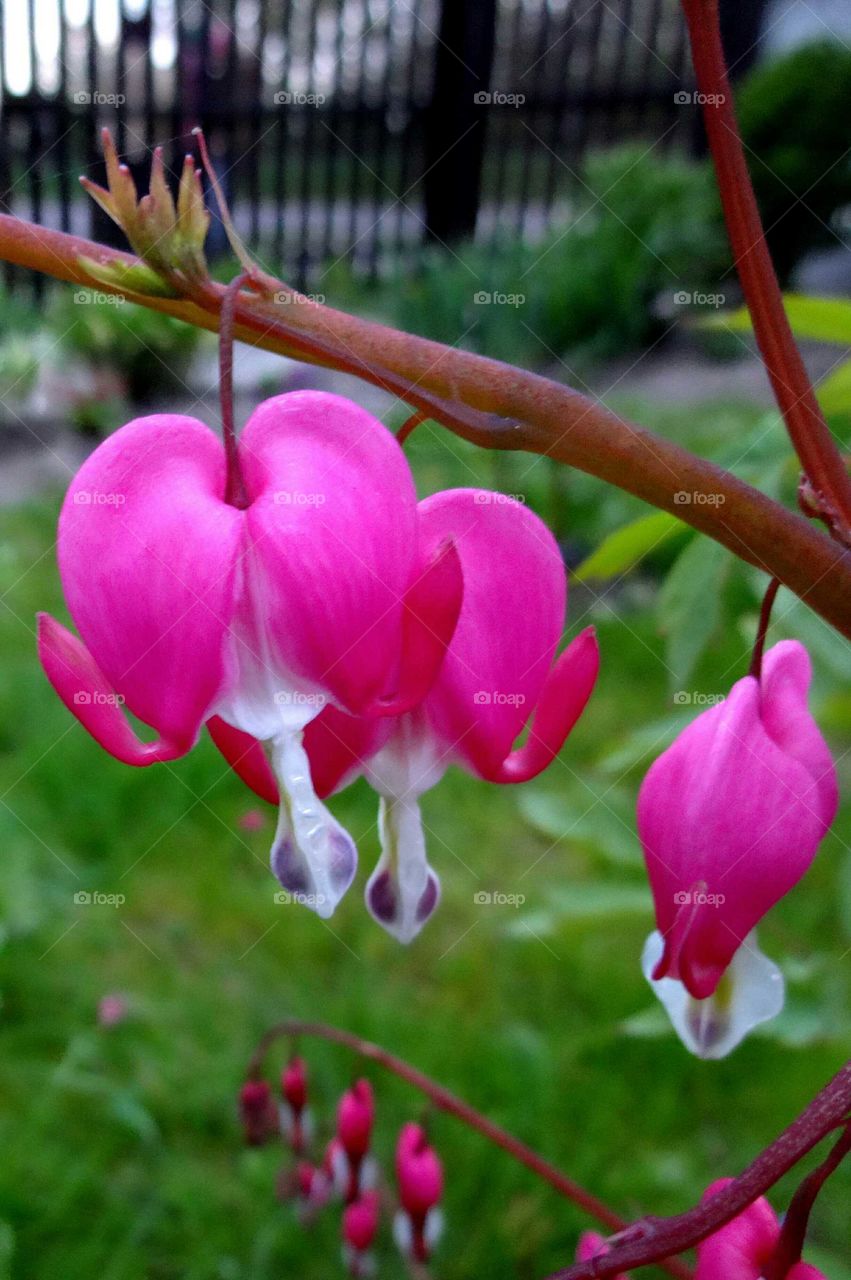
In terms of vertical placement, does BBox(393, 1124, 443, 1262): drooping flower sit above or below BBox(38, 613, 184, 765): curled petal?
below

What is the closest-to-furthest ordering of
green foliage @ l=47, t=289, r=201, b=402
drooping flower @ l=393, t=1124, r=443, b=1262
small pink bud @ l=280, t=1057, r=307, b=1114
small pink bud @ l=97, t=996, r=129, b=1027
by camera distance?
drooping flower @ l=393, t=1124, r=443, b=1262
small pink bud @ l=280, t=1057, r=307, b=1114
small pink bud @ l=97, t=996, r=129, b=1027
green foliage @ l=47, t=289, r=201, b=402

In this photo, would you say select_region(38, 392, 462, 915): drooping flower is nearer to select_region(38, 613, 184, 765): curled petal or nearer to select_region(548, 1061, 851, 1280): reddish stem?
select_region(38, 613, 184, 765): curled petal

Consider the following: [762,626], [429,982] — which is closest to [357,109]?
[429,982]

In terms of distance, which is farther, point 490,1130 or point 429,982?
point 429,982

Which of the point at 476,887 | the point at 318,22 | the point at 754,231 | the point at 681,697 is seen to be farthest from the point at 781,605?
the point at 318,22

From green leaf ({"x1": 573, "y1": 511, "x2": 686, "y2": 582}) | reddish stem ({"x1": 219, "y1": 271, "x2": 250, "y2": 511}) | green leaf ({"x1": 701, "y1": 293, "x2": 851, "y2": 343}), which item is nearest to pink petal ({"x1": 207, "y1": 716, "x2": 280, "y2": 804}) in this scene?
reddish stem ({"x1": 219, "y1": 271, "x2": 250, "y2": 511})

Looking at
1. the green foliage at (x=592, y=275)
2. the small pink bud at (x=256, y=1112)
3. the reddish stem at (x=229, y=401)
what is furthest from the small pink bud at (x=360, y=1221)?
the green foliage at (x=592, y=275)

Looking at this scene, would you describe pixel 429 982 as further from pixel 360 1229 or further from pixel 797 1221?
pixel 797 1221

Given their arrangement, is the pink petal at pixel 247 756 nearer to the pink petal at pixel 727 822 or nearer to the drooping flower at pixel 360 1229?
A: the pink petal at pixel 727 822
